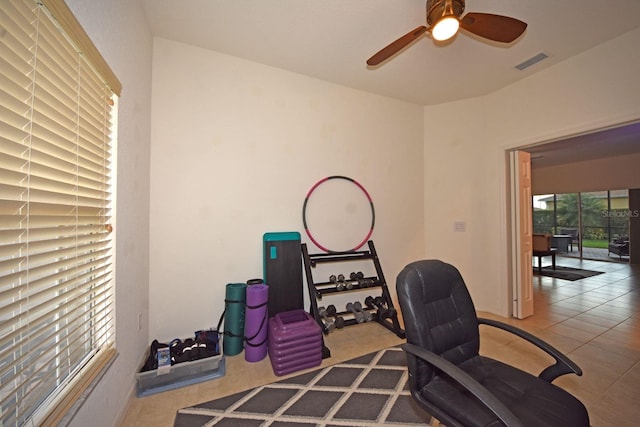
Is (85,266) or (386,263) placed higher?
(85,266)

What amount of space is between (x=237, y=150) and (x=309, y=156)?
→ 82 cm

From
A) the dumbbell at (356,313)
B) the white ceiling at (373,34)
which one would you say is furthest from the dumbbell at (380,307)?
the white ceiling at (373,34)

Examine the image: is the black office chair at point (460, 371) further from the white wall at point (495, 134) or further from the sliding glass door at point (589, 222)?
the sliding glass door at point (589, 222)

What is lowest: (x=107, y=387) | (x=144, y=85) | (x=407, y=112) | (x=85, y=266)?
(x=107, y=387)

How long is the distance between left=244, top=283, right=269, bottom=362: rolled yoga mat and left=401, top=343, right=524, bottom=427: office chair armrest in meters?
1.36

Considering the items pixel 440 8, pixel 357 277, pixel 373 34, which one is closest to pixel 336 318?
pixel 357 277

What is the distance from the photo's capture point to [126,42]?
5.29ft

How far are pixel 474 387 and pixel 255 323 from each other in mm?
1730

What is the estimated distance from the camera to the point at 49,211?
95 cm

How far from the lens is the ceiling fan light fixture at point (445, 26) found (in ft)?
4.81

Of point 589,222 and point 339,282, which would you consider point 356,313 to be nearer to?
point 339,282

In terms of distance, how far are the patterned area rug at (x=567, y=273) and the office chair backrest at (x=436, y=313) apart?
568 centimetres

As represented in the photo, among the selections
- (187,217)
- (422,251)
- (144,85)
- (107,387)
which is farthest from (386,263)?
(144,85)

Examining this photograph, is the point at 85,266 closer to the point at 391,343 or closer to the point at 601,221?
the point at 391,343
